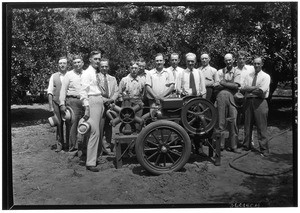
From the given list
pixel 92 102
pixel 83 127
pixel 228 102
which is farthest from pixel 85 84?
pixel 228 102

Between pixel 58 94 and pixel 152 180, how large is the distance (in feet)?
7.19

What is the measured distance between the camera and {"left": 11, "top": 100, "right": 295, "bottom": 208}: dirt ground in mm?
5887

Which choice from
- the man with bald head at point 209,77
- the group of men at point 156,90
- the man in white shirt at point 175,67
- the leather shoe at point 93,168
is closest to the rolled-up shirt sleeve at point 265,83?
the group of men at point 156,90

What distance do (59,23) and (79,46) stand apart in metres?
0.45

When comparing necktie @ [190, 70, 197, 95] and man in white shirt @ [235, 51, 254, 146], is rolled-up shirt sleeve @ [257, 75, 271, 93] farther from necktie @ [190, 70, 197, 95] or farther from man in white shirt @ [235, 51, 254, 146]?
necktie @ [190, 70, 197, 95]

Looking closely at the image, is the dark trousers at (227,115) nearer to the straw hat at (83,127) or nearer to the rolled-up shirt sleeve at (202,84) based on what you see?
the rolled-up shirt sleeve at (202,84)

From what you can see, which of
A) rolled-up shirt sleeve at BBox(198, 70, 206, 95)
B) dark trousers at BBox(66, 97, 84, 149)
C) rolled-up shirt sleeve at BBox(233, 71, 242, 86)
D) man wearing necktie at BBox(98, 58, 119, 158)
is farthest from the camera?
dark trousers at BBox(66, 97, 84, 149)

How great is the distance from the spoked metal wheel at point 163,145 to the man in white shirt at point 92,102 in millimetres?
789

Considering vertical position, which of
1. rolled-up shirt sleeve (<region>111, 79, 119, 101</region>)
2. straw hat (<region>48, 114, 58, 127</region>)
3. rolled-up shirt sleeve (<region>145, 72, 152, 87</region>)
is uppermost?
rolled-up shirt sleeve (<region>145, 72, 152, 87</region>)

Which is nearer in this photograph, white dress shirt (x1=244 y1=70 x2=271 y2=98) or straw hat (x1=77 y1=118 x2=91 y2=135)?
straw hat (x1=77 y1=118 x2=91 y2=135)

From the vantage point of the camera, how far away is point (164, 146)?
6.23m

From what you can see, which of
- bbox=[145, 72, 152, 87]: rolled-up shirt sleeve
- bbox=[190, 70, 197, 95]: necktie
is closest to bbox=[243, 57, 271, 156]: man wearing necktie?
bbox=[190, 70, 197, 95]: necktie

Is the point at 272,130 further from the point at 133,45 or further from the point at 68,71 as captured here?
the point at 68,71

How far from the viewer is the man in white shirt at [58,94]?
21.5ft
